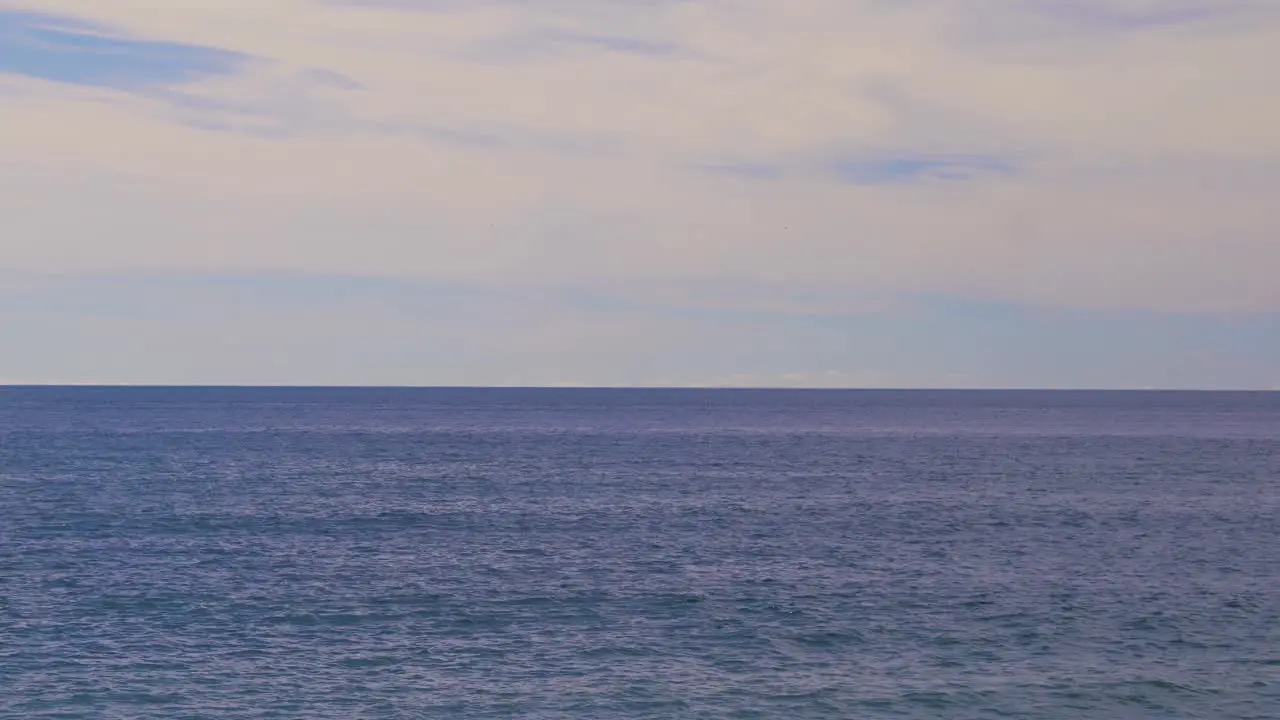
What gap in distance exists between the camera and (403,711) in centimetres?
3781

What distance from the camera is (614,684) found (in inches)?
1603

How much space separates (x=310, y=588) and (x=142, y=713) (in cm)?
1860

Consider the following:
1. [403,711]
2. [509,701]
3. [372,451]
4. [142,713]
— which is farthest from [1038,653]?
[372,451]

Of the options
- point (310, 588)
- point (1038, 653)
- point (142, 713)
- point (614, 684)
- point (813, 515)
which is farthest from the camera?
point (813, 515)

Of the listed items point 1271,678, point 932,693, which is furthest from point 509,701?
point 1271,678

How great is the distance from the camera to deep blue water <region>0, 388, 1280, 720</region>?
130 feet

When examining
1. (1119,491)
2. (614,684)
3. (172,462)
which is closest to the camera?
(614,684)

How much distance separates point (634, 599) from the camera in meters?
53.8

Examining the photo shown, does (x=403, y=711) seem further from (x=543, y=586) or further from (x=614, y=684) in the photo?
(x=543, y=586)

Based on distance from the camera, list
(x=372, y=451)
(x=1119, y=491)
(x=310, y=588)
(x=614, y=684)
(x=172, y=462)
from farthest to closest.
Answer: (x=372, y=451) → (x=172, y=462) → (x=1119, y=491) → (x=310, y=588) → (x=614, y=684)

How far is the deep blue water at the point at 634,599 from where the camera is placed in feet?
130

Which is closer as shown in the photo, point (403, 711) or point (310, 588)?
point (403, 711)

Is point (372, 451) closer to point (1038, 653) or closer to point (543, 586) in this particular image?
point (543, 586)

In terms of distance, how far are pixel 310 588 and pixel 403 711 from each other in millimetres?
19655
